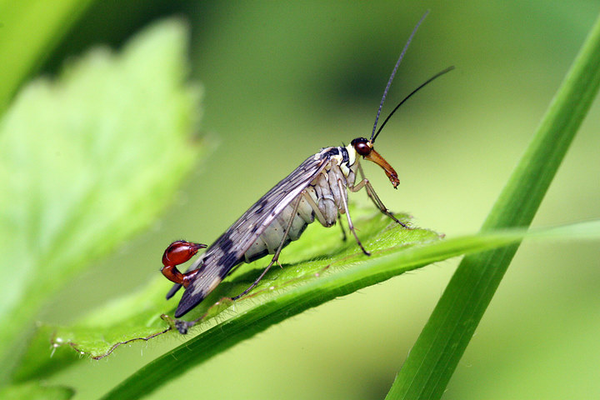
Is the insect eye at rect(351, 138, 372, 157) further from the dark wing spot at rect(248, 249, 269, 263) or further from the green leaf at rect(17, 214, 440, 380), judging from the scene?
the dark wing spot at rect(248, 249, 269, 263)

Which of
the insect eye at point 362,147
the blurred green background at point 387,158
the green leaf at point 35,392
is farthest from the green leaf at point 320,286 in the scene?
the blurred green background at point 387,158

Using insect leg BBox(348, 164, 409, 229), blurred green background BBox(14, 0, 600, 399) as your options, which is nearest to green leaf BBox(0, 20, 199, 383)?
blurred green background BBox(14, 0, 600, 399)

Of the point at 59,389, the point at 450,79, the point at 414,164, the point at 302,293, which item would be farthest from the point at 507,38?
the point at 59,389

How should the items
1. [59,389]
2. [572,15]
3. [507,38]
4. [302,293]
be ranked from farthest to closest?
[507,38] < [572,15] < [59,389] < [302,293]

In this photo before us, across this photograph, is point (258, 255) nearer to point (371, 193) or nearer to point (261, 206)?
point (261, 206)

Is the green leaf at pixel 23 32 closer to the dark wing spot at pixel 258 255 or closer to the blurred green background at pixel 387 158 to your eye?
the blurred green background at pixel 387 158

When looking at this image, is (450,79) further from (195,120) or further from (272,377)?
(272,377)

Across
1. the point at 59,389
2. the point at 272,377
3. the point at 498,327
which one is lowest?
the point at 59,389
